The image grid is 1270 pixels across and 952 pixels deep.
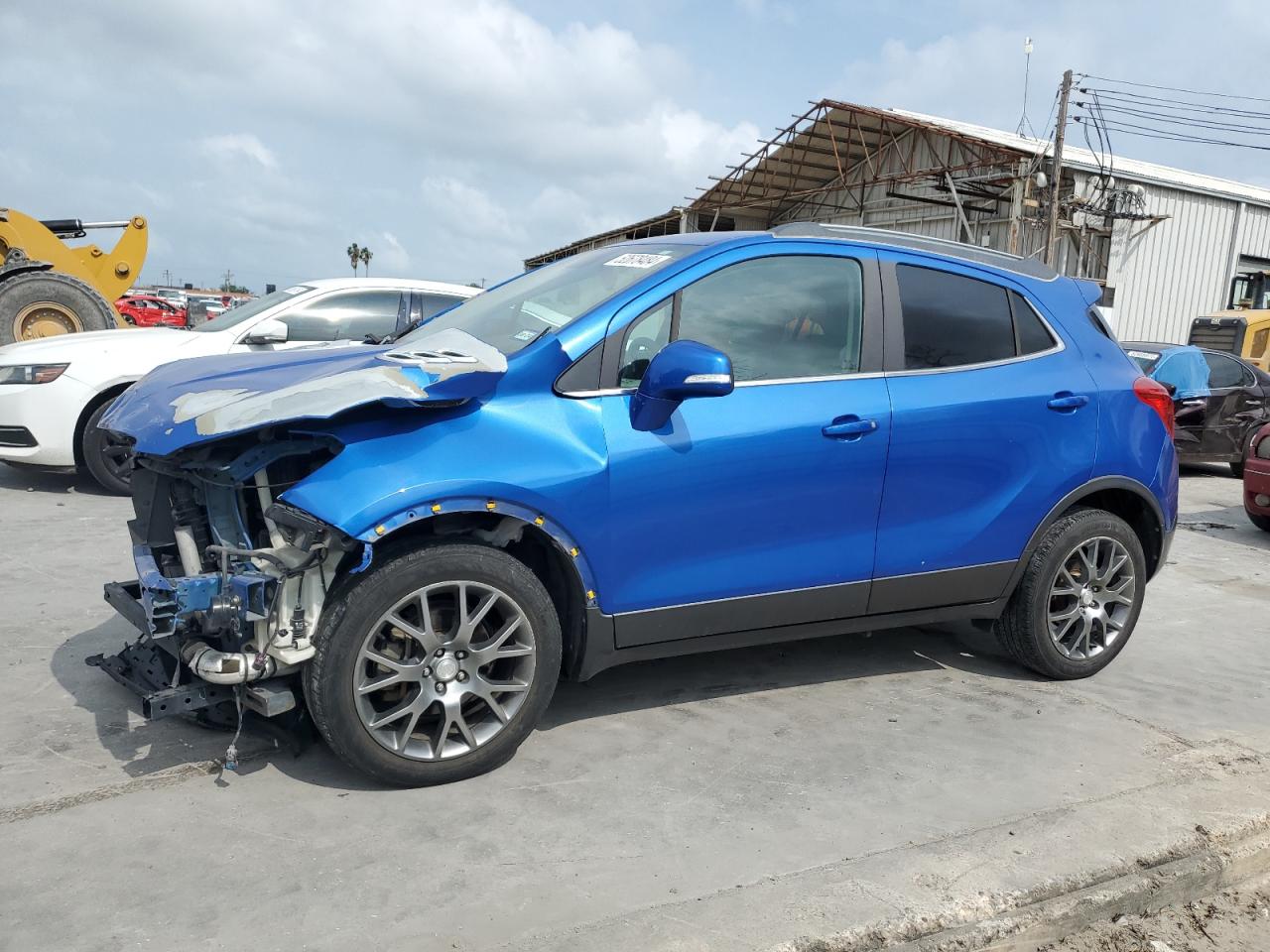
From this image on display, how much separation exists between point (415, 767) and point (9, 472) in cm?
698

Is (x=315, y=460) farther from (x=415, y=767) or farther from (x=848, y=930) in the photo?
(x=848, y=930)

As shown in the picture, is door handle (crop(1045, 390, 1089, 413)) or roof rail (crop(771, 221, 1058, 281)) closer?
roof rail (crop(771, 221, 1058, 281))

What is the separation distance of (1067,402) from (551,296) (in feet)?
7.28

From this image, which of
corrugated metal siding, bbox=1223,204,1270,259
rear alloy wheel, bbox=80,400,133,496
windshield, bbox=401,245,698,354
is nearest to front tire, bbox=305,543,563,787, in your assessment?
windshield, bbox=401,245,698,354

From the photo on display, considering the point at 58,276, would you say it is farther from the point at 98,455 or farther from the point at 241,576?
the point at 241,576

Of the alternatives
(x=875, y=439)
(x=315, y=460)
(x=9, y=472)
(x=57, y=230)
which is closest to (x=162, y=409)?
(x=315, y=460)

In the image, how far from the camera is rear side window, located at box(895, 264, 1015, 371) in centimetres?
403

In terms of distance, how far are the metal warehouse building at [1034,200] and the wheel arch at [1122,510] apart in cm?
1658

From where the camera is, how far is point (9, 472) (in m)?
8.44

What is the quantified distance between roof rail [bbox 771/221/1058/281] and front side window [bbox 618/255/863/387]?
15 cm

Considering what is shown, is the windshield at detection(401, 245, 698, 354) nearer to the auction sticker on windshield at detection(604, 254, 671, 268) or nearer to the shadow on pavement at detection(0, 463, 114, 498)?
the auction sticker on windshield at detection(604, 254, 671, 268)

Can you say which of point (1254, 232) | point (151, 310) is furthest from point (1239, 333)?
point (151, 310)

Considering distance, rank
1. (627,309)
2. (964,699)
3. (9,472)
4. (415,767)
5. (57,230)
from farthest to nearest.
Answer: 1. (57,230)
2. (9,472)
3. (964,699)
4. (627,309)
5. (415,767)

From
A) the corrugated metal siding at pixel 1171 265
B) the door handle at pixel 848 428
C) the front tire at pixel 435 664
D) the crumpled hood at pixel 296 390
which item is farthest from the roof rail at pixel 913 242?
the corrugated metal siding at pixel 1171 265
